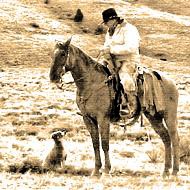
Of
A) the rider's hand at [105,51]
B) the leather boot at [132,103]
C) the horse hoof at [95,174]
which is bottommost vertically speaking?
the horse hoof at [95,174]

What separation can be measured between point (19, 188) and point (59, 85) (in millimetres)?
1837

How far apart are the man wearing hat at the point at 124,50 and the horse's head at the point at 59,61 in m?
0.82

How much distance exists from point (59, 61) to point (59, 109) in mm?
13367

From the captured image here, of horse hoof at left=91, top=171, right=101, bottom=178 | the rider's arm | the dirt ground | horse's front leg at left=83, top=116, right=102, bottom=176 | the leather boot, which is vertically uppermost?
the rider's arm

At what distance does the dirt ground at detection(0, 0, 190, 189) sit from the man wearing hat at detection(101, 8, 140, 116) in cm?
107

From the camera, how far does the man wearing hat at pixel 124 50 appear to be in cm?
851

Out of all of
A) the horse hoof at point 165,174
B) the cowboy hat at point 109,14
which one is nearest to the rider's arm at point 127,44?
the cowboy hat at point 109,14

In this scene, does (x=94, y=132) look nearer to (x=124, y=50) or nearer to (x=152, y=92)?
(x=152, y=92)

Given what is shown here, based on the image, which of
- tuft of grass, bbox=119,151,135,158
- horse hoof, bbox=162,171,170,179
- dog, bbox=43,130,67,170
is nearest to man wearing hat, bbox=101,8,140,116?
horse hoof, bbox=162,171,170,179

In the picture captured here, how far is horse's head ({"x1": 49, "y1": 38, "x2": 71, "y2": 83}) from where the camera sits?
26.9ft

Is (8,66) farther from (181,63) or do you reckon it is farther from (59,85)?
(59,85)

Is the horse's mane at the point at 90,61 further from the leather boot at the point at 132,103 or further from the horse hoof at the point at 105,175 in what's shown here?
the horse hoof at the point at 105,175

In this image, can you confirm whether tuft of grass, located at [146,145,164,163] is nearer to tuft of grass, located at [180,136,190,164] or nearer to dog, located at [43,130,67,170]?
tuft of grass, located at [180,136,190,164]

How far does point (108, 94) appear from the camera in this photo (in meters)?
8.52
